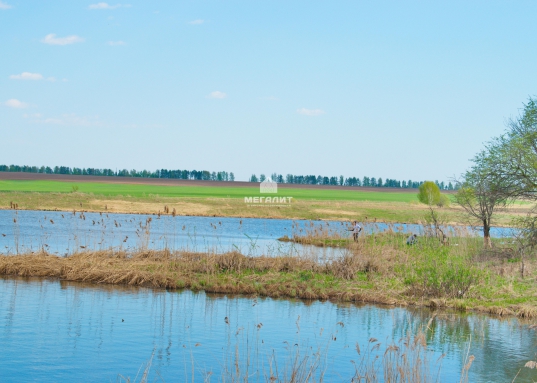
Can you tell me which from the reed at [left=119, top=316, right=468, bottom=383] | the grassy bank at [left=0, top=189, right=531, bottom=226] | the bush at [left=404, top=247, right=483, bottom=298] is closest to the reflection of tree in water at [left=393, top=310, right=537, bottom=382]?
the reed at [left=119, top=316, right=468, bottom=383]

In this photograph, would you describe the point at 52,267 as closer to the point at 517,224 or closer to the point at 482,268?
the point at 482,268

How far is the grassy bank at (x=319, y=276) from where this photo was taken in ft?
61.5


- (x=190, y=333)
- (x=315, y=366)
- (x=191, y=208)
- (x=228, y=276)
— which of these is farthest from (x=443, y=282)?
(x=191, y=208)

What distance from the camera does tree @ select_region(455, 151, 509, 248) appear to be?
3028 centimetres

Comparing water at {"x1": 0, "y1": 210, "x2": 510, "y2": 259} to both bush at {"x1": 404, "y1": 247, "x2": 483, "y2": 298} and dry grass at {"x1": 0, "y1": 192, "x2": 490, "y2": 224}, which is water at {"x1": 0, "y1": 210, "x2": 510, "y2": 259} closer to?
bush at {"x1": 404, "y1": 247, "x2": 483, "y2": 298}

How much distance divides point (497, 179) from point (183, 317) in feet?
65.6

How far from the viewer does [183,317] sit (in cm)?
1587

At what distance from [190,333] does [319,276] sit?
7.40 m

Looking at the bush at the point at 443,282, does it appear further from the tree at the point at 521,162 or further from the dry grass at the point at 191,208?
the dry grass at the point at 191,208

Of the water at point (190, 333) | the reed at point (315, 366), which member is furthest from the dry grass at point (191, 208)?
the reed at point (315, 366)

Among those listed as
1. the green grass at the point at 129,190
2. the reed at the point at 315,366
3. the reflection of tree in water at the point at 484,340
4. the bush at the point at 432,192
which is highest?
the bush at the point at 432,192

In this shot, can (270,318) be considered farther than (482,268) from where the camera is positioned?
No

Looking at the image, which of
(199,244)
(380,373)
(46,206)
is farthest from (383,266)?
(46,206)

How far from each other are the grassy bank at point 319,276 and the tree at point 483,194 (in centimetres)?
721
